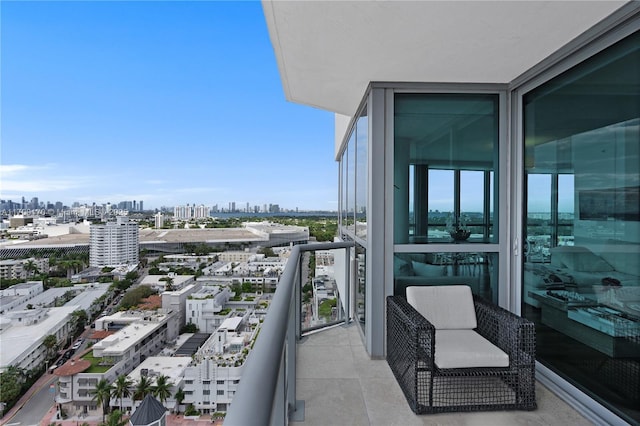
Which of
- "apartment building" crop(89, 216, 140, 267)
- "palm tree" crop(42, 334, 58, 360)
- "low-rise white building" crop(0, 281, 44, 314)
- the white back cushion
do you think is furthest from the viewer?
"apartment building" crop(89, 216, 140, 267)

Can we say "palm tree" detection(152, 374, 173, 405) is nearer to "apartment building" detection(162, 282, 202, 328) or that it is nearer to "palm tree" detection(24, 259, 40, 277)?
"apartment building" detection(162, 282, 202, 328)

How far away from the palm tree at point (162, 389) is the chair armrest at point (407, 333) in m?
2.26

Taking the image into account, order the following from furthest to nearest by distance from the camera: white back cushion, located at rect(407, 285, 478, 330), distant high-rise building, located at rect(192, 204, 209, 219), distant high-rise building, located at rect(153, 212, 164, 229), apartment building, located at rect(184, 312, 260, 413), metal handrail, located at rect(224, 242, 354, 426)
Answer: distant high-rise building, located at rect(192, 204, 209, 219) < distant high-rise building, located at rect(153, 212, 164, 229) < white back cushion, located at rect(407, 285, 478, 330) < apartment building, located at rect(184, 312, 260, 413) < metal handrail, located at rect(224, 242, 354, 426)

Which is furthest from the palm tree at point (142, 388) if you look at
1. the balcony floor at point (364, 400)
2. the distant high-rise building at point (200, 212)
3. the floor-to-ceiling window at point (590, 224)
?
the distant high-rise building at point (200, 212)

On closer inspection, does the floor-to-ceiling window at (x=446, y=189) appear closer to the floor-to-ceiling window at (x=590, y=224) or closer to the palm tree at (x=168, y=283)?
the floor-to-ceiling window at (x=590, y=224)

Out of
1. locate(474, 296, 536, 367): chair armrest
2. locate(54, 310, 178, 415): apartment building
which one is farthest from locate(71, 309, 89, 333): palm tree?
locate(474, 296, 536, 367): chair armrest

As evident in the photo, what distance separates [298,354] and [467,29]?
10.4 feet

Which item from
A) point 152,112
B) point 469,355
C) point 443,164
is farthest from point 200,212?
point 152,112

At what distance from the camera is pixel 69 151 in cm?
2020

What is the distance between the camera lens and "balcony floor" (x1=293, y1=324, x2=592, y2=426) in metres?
2.51

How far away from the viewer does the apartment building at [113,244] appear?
664 centimetres

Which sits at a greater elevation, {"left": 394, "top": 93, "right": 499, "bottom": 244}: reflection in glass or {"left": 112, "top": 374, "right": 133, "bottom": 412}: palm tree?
{"left": 394, "top": 93, "right": 499, "bottom": 244}: reflection in glass

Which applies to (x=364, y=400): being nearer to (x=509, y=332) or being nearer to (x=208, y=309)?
(x=509, y=332)

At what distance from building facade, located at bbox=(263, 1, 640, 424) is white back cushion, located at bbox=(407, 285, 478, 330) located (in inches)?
13.1
